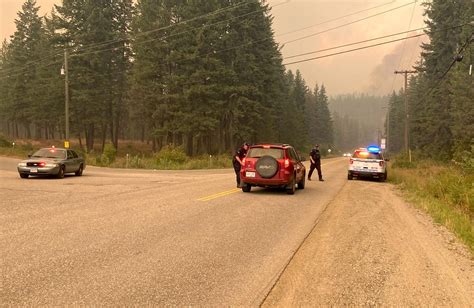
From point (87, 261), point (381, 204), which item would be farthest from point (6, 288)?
point (381, 204)

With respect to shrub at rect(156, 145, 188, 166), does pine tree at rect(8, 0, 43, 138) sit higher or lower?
higher

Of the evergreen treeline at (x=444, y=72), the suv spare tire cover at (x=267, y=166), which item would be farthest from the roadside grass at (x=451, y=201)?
the evergreen treeline at (x=444, y=72)

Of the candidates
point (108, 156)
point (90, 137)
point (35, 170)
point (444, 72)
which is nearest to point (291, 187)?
point (35, 170)

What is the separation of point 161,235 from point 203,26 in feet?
133

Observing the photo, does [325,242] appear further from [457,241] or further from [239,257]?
[457,241]

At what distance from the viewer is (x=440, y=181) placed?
1705 centimetres

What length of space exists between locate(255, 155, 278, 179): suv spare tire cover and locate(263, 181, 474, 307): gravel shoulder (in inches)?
181

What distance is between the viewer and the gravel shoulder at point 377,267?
4.96m

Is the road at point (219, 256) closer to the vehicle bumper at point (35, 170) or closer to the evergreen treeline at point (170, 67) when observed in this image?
the vehicle bumper at point (35, 170)

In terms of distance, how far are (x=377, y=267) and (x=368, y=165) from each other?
60.1 ft

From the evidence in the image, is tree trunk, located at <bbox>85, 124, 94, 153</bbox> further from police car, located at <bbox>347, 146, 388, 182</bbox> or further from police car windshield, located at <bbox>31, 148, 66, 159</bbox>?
police car, located at <bbox>347, 146, 388, 182</bbox>

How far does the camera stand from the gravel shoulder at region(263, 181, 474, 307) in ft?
16.3

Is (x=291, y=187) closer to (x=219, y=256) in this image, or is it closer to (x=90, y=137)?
(x=219, y=256)

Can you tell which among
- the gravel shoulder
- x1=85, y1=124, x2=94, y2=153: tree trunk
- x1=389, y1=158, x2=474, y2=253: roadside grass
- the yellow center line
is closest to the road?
the gravel shoulder
